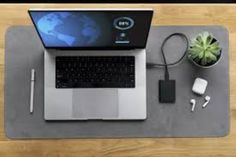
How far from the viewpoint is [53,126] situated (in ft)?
4.05

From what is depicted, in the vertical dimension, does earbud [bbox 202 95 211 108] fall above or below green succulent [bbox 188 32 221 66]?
below

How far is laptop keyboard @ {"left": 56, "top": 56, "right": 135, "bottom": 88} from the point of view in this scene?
123 centimetres

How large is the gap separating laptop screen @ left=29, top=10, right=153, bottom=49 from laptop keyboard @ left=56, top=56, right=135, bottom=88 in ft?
0.12

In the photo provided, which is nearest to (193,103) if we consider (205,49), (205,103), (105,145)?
(205,103)

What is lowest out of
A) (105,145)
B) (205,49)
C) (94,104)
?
(105,145)

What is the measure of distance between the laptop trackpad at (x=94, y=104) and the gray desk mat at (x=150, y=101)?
2 centimetres

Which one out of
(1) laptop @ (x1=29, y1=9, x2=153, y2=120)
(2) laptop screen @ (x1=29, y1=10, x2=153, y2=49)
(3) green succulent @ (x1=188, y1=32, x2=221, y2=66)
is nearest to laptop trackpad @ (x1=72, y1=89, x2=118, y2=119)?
(1) laptop @ (x1=29, y1=9, x2=153, y2=120)

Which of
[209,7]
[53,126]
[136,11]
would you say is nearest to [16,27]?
[53,126]

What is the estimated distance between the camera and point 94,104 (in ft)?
4.05

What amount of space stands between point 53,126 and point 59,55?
19 centimetres

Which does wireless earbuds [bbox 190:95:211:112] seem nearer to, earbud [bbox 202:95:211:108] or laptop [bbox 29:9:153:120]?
earbud [bbox 202:95:211:108]

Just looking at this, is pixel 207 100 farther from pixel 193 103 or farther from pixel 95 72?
pixel 95 72

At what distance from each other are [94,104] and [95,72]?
0.28 ft

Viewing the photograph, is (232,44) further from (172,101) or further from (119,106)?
(119,106)
